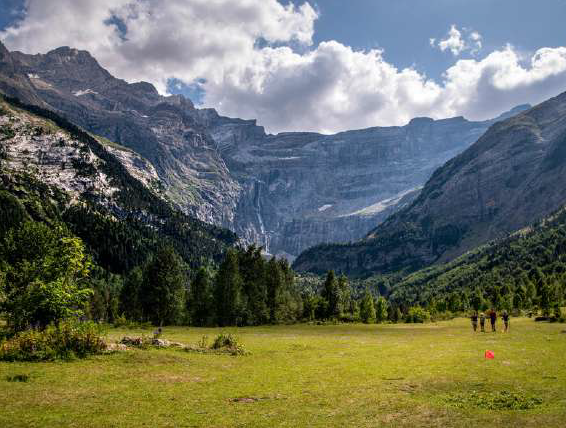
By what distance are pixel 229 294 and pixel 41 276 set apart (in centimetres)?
6287

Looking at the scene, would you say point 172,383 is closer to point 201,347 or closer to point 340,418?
point 340,418

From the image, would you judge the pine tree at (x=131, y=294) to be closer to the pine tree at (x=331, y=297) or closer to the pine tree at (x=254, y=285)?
the pine tree at (x=254, y=285)

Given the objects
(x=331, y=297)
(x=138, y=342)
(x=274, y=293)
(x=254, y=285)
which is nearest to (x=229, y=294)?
(x=254, y=285)

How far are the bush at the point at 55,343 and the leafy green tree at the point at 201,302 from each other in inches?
2540

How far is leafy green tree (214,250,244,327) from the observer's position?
95.1m

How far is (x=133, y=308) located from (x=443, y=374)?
393 ft

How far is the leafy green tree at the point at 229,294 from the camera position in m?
95.1

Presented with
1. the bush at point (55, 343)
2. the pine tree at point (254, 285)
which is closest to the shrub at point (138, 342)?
the bush at point (55, 343)

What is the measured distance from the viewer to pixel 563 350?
126ft

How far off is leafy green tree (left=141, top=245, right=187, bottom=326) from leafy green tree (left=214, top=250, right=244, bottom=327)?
347 inches

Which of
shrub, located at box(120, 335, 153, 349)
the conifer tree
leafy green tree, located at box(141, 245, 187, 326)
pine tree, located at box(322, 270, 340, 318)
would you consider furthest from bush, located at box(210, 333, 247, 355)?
pine tree, located at box(322, 270, 340, 318)

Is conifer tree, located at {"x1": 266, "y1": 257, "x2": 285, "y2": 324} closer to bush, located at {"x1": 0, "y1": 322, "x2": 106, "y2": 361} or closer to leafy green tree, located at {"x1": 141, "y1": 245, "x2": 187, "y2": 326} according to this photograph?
leafy green tree, located at {"x1": 141, "y1": 245, "x2": 187, "y2": 326}

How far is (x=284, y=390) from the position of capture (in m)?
25.2

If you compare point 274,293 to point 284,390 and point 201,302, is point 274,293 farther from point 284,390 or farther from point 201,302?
point 284,390
